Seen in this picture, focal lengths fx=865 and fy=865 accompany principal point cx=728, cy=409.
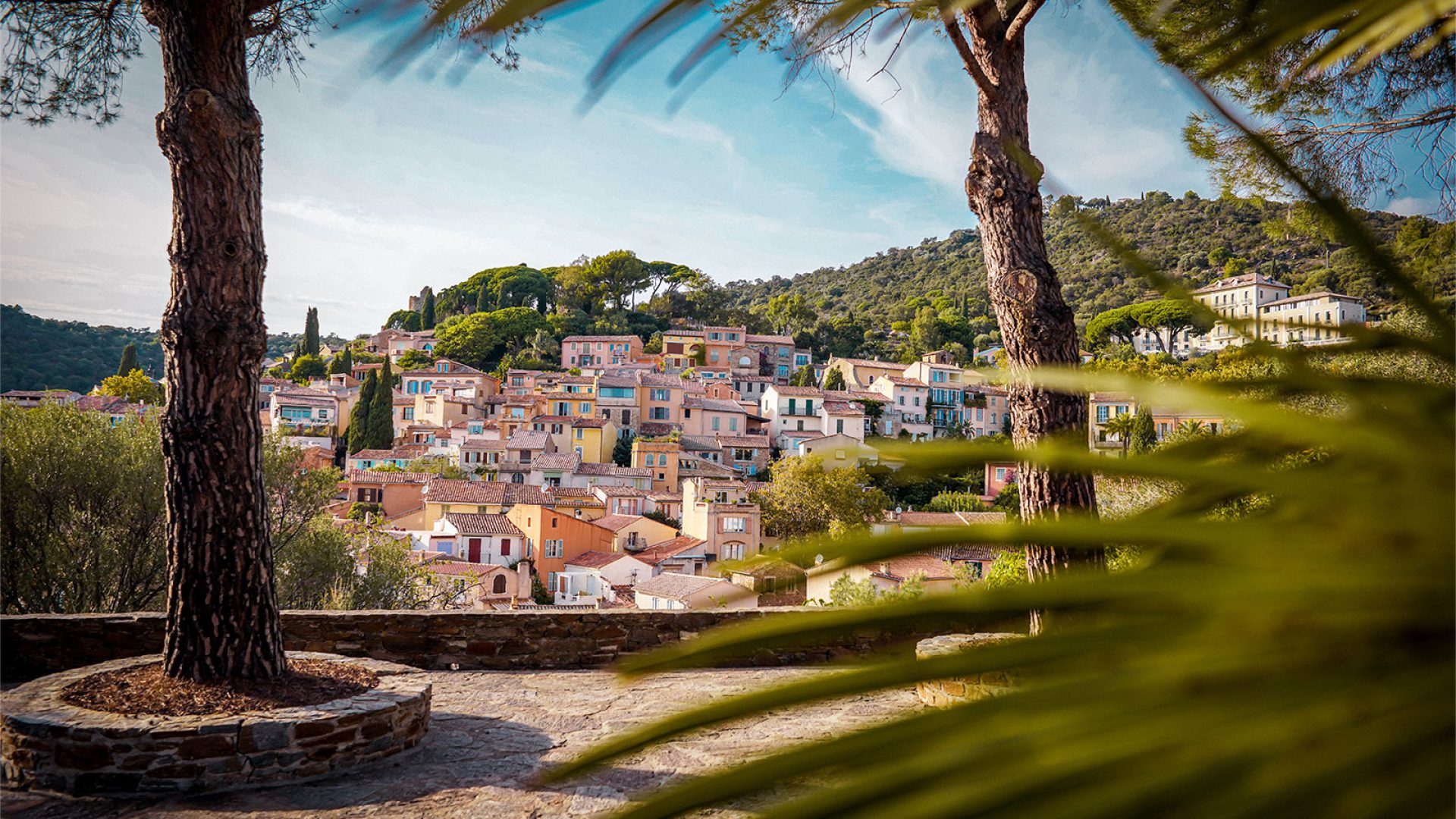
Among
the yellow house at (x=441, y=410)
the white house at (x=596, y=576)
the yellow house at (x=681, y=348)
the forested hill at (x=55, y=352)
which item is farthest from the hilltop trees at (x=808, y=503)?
the yellow house at (x=681, y=348)

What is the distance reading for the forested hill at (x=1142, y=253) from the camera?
0.42m

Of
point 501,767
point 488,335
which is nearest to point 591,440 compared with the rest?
point 488,335

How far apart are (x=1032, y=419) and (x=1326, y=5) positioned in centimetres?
365

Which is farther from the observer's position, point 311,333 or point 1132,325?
point 311,333

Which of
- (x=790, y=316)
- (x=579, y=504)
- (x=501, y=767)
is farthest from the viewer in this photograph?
(x=790, y=316)

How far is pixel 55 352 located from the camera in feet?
37.1

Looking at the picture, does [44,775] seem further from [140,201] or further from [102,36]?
[102,36]

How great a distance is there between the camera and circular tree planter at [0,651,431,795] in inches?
119

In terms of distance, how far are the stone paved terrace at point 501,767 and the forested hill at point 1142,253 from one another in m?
1.41

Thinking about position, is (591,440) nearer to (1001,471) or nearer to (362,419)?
(362,419)

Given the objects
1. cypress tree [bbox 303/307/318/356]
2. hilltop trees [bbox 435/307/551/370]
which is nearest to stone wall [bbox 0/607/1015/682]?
hilltop trees [bbox 435/307/551/370]

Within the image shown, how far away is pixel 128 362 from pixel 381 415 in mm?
16312

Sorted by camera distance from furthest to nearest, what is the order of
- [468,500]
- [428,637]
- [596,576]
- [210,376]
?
1. [468,500]
2. [596,576]
3. [428,637]
4. [210,376]

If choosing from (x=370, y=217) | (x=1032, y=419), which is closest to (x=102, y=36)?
(x=370, y=217)
